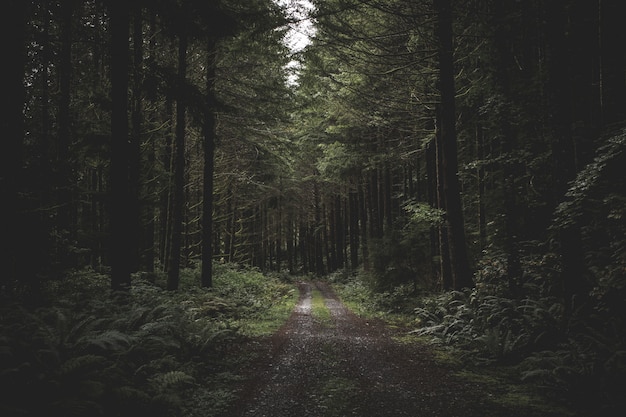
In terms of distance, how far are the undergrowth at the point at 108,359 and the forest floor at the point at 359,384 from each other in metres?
0.70

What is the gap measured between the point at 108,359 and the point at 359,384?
13.4 ft

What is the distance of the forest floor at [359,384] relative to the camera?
18.3 feet

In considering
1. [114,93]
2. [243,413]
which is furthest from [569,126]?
[114,93]

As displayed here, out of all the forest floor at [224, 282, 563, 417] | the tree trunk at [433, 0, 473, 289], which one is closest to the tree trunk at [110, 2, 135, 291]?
the forest floor at [224, 282, 563, 417]

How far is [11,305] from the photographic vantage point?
6.88 meters

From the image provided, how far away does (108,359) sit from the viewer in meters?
5.79

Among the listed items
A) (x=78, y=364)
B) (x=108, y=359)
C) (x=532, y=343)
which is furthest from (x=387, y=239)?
(x=78, y=364)

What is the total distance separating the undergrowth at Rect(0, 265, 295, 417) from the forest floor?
701mm

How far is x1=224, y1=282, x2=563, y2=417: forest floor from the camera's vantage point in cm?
557

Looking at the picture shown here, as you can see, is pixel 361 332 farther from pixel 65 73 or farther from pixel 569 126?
pixel 65 73

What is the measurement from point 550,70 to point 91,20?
14311 mm

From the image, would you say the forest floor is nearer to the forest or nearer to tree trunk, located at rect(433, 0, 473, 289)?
the forest

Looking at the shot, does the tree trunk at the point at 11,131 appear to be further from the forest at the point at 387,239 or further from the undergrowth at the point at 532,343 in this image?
the undergrowth at the point at 532,343

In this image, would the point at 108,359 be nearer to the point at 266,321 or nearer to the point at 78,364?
the point at 78,364
